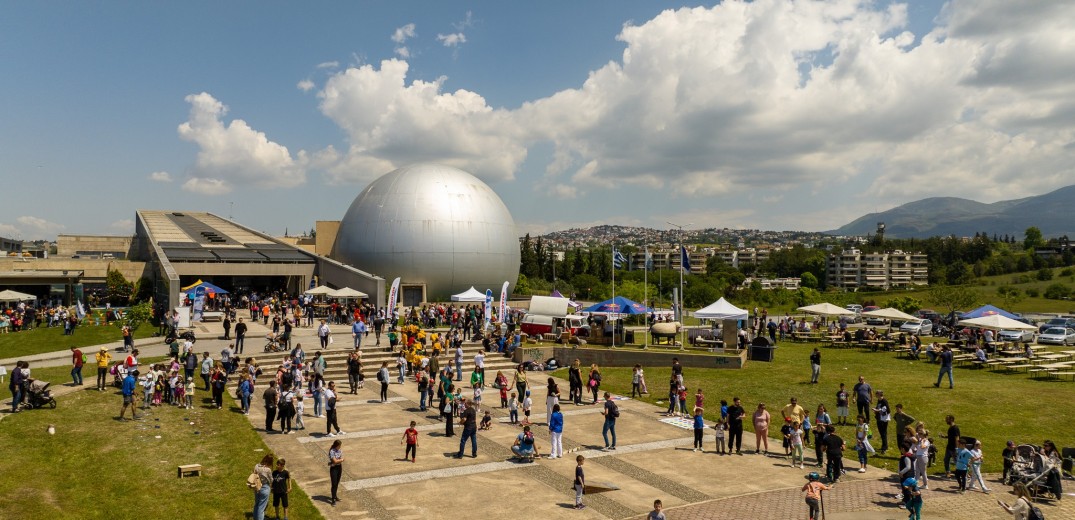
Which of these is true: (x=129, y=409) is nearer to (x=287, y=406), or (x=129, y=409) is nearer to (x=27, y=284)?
(x=287, y=406)

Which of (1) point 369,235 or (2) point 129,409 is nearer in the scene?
(2) point 129,409

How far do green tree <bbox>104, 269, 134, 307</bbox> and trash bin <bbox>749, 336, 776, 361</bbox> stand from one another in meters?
44.4

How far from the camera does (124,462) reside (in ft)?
46.4

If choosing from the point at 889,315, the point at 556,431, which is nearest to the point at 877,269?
the point at 889,315

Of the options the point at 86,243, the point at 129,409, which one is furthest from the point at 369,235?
the point at 86,243

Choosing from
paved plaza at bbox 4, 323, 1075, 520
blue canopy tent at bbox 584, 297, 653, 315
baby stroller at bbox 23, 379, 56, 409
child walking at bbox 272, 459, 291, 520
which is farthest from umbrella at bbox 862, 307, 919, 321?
baby stroller at bbox 23, 379, 56, 409

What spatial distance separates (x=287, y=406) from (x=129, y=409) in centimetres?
504

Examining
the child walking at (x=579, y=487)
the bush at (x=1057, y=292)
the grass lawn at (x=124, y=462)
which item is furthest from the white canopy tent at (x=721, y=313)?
the bush at (x=1057, y=292)

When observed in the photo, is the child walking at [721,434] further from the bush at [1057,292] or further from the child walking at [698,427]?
the bush at [1057,292]

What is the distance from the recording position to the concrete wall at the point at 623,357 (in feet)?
91.7

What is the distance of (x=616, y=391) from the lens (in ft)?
78.4

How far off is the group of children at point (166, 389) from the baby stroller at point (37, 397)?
2.19 m

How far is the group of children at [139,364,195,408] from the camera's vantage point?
19025 millimetres

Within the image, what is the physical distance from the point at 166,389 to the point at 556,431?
488 inches
